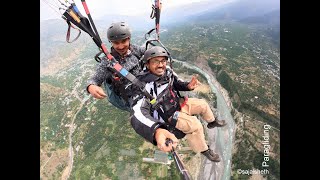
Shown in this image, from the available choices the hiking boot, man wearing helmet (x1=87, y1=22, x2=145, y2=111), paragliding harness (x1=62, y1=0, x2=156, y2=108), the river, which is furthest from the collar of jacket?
the river

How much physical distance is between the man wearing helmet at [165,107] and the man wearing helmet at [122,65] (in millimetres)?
245

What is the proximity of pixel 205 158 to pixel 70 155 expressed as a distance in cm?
292

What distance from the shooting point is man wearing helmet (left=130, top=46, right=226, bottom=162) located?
344 cm

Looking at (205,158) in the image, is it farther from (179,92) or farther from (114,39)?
(114,39)

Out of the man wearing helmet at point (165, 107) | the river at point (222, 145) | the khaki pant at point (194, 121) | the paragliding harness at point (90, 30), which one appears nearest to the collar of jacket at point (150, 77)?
the man wearing helmet at point (165, 107)

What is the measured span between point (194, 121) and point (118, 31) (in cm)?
112

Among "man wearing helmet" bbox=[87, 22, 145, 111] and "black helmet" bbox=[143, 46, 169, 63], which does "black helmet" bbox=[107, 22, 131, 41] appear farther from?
"black helmet" bbox=[143, 46, 169, 63]

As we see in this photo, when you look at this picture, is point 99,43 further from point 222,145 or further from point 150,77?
point 222,145

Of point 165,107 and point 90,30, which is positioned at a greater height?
point 90,30

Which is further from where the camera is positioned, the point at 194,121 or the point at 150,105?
the point at 194,121

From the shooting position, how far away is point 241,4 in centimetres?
605

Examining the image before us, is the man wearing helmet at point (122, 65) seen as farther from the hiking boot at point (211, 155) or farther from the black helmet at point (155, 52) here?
the hiking boot at point (211, 155)

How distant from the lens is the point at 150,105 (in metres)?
3.59

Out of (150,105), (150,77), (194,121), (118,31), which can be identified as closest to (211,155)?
(194,121)
